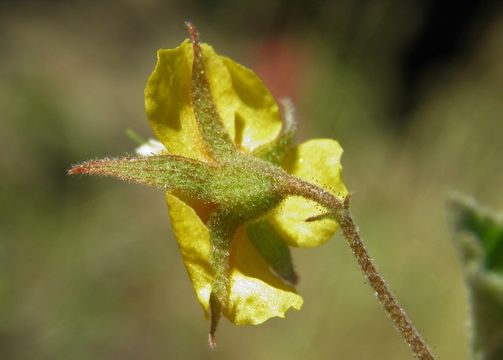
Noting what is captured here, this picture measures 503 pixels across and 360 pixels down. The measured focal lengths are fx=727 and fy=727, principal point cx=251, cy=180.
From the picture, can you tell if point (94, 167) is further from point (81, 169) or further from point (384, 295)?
point (384, 295)

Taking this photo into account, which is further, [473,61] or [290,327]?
[473,61]

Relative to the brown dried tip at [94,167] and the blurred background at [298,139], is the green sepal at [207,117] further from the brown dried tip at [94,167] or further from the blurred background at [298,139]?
the blurred background at [298,139]

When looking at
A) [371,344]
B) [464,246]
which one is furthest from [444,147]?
[464,246]

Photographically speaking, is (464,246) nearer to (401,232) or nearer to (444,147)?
(401,232)

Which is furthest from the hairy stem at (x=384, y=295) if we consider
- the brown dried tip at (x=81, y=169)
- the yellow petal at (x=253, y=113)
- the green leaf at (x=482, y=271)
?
the brown dried tip at (x=81, y=169)

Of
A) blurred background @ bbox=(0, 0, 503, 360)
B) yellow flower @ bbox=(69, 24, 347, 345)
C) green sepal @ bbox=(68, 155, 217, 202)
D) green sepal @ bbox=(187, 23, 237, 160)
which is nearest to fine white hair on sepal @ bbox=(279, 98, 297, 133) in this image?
yellow flower @ bbox=(69, 24, 347, 345)

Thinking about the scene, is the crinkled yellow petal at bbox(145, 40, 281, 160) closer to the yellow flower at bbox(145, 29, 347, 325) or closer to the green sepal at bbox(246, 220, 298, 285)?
the yellow flower at bbox(145, 29, 347, 325)

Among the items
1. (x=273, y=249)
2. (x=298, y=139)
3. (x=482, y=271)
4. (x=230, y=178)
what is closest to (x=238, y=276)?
(x=273, y=249)
